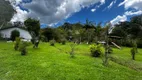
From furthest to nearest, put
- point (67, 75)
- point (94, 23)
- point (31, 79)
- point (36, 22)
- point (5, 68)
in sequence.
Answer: point (94, 23)
point (36, 22)
point (5, 68)
point (67, 75)
point (31, 79)

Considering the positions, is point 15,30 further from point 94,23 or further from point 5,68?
point 5,68

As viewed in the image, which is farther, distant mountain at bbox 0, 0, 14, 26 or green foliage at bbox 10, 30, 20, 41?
green foliage at bbox 10, 30, 20, 41

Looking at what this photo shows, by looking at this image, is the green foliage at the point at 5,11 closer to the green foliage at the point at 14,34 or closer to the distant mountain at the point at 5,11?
the distant mountain at the point at 5,11

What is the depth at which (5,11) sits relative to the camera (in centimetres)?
4834

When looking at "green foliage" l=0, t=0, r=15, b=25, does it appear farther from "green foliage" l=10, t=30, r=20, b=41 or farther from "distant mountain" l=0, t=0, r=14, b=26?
"green foliage" l=10, t=30, r=20, b=41

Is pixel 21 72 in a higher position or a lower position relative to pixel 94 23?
lower

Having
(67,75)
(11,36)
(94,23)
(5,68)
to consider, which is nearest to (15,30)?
(11,36)

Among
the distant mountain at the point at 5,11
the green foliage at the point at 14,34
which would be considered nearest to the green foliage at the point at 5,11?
the distant mountain at the point at 5,11

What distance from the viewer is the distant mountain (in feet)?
155

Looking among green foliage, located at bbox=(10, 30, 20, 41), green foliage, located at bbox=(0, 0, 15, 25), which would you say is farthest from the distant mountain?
green foliage, located at bbox=(10, 30, 20, 41)

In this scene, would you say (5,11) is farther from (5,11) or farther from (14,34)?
(14,34)

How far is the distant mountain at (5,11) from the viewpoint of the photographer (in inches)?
1857

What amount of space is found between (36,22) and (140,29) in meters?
40.9

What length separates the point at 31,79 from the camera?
10.9 m
